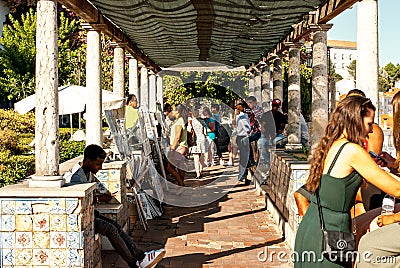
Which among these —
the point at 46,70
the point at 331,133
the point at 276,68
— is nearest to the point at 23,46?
the point at 276,68

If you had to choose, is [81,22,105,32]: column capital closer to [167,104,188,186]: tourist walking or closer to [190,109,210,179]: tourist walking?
[167,104,188,186]: tourist walking

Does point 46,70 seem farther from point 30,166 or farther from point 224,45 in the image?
point 224,45

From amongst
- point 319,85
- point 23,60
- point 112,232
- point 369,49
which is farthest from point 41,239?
point 23,60

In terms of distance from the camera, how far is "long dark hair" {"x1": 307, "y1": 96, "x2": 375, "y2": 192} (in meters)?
3.06

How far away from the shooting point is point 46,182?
15.2 feet

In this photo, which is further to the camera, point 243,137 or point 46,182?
point 243,137

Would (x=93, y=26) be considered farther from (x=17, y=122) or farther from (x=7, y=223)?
(x=17, y=122)

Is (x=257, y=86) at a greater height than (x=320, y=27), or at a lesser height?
lesser

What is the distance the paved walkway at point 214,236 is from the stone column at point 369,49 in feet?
6.20

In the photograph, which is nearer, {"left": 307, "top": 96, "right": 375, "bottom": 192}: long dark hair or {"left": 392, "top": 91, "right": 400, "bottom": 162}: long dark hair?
{"left": 307, "top": 96, "right": 375, "bottom": 192}: long dark hair

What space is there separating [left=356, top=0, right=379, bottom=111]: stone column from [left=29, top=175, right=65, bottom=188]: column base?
2972mm

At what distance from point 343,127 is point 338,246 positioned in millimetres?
626

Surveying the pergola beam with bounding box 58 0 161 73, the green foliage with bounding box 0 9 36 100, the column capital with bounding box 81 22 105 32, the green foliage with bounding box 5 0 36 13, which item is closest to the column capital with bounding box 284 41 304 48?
the pergola beam with bounding box 58 0 161 73

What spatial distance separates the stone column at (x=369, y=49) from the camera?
5.52m
